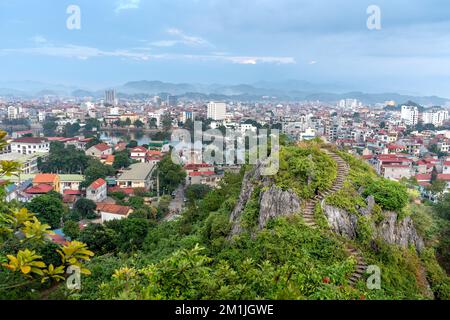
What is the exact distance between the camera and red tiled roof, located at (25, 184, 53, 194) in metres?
19.1

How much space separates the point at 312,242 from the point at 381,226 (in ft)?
4.89


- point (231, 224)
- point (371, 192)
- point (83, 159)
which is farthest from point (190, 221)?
point (83, 159)

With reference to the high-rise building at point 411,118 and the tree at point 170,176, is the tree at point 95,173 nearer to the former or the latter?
the tree at point 170,176

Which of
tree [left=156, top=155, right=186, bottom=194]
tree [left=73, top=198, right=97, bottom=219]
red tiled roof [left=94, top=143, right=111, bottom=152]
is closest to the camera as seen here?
tree [left=73, top=198, right=97, bottom=219]

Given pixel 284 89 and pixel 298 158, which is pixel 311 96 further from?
pixel 298 158

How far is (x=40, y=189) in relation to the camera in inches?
763

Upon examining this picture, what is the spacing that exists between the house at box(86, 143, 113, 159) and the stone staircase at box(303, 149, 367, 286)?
85.2 feet

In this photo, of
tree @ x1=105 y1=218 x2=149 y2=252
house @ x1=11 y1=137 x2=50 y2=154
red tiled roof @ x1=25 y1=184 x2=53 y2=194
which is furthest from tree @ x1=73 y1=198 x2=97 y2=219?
house @ x1=11 y1=137 x2=50 y2=154

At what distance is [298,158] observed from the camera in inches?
279

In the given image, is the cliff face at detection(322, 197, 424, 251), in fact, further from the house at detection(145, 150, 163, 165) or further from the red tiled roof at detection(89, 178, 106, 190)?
the house at detection(145, 150, 163, 165)

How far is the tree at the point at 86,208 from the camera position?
16.6 m

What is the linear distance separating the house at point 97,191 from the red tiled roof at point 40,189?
6.68 feet

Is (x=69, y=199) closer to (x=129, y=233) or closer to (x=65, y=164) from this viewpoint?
(x=65, y=164)
